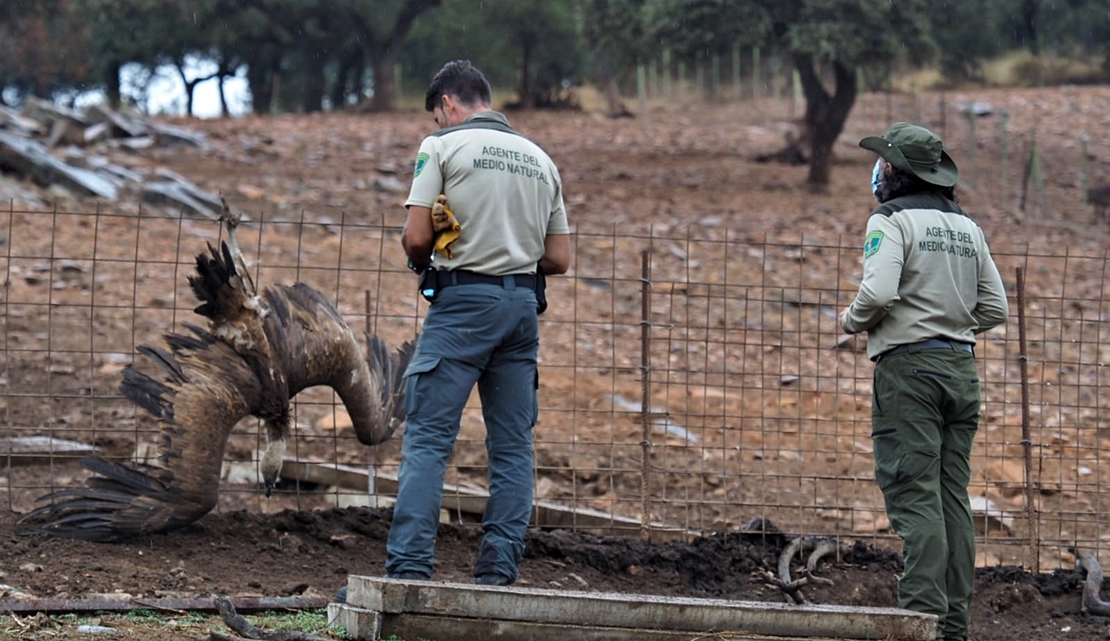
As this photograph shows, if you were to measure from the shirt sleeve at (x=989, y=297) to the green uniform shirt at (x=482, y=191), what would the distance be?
1682 millimetres

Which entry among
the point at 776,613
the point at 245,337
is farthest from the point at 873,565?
the point at 245,337

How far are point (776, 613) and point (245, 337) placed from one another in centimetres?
276

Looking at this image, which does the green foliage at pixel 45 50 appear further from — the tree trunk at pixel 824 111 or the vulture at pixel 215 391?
the vulture at pixel 215 391

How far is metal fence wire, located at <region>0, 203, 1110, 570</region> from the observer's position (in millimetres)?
6941

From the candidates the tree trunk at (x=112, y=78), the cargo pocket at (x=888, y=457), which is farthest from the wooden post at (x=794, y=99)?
the cargo pocket at (x=888, y=457)

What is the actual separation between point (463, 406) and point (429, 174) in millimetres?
858

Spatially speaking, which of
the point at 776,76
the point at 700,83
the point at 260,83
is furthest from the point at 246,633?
the point at 260,83

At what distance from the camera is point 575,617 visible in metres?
4.17

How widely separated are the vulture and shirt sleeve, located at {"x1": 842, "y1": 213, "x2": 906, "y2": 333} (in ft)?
7.94

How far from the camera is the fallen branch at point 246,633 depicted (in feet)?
13.2

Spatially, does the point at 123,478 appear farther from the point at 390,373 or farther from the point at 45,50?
the point at 45,50

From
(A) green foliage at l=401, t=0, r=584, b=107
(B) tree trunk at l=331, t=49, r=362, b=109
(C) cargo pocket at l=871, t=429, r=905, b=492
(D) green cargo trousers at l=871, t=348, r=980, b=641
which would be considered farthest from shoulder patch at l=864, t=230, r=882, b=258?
(B) tree trunk at l=331, t=49, r=362, b=109

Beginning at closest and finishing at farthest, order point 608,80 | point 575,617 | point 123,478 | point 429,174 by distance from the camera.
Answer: point 575,617 → point 429,174 → point 123,478 → point 608,80

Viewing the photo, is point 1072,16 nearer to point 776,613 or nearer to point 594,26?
point 594,26
